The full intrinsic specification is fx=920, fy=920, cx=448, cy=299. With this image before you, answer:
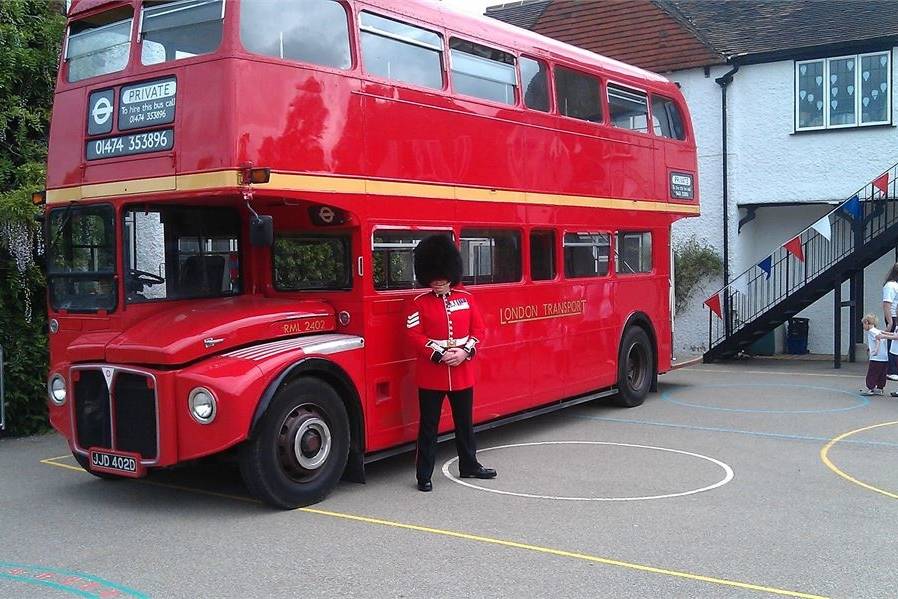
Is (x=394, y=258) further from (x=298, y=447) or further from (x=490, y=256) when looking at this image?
(x=298, y=447)

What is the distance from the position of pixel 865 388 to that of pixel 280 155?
393 inches

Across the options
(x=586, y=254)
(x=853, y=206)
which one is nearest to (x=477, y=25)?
(x=586, y=254)

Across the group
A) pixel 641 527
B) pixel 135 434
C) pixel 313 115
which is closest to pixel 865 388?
pixel 641 527

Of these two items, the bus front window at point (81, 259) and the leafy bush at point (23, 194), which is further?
the leafy bush at point (23, 194)

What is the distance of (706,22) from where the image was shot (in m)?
19.9

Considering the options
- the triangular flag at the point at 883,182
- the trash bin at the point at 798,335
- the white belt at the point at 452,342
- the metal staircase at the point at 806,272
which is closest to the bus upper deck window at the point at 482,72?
the white belt at the point at 452,342

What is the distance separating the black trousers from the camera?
7.68 m

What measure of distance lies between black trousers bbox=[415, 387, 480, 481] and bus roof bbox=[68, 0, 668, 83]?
337cm

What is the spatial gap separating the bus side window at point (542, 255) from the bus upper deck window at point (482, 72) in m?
1.52

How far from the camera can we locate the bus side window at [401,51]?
7785mm

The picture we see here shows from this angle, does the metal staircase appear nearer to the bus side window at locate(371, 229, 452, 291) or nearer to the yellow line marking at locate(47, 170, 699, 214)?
the yellow line marking at locate(47, 170, 699, 214)

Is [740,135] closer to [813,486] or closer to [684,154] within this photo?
[684,154]

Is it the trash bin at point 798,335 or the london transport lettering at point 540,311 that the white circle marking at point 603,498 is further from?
the trash bin at point 798,335

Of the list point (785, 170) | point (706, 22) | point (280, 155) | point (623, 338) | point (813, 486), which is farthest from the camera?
point (706, 22)
